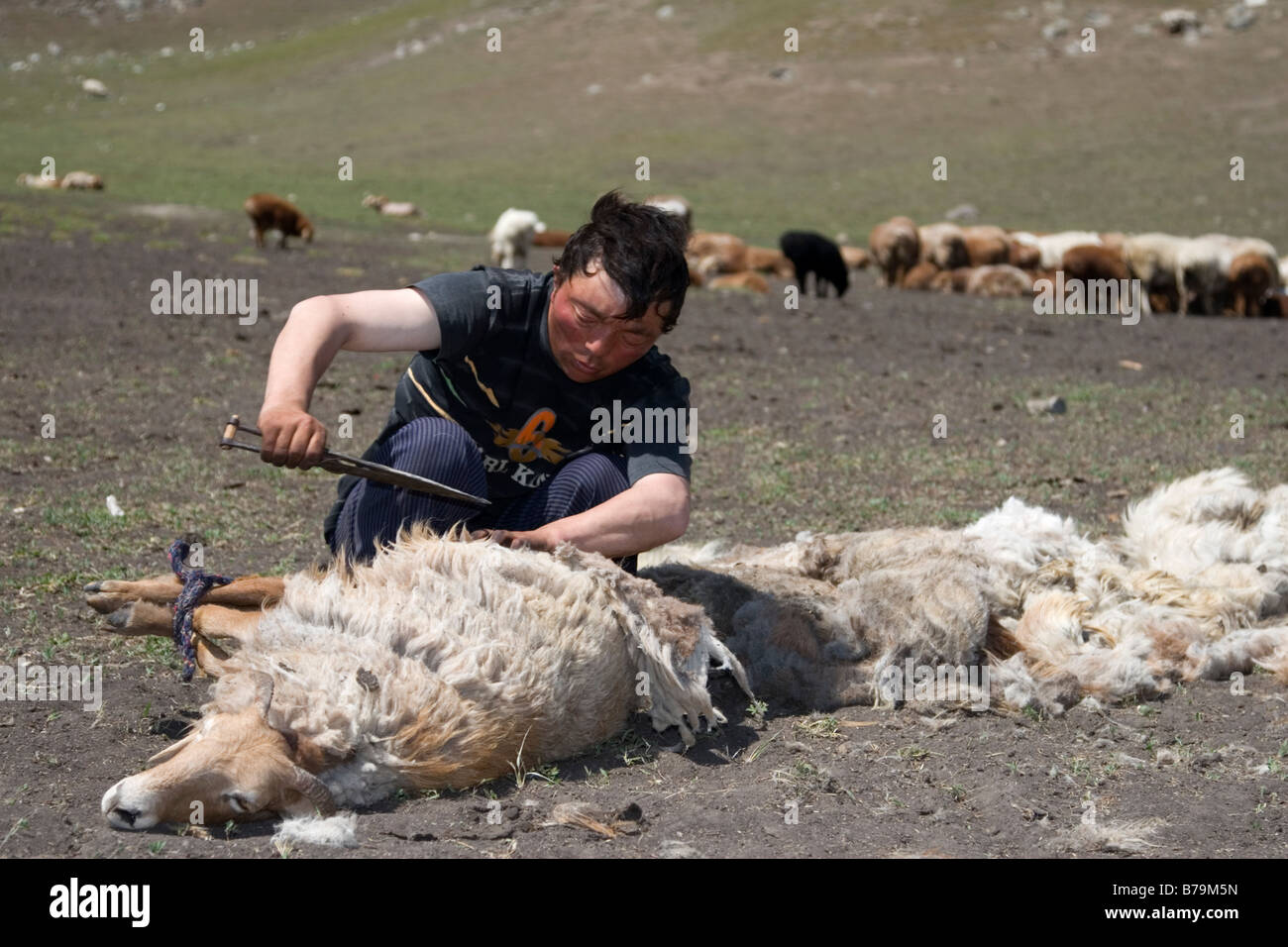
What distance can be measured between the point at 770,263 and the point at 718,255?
1.13 metres

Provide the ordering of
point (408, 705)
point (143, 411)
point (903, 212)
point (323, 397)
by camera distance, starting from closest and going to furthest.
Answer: point (408, 705) < point (143, 411) < point (323, 397) < point (903, 212)

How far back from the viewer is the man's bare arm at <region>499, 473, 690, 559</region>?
13.3 feet

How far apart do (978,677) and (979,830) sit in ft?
3.47

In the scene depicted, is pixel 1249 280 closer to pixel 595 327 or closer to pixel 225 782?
pixel 595 327

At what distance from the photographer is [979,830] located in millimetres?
3557

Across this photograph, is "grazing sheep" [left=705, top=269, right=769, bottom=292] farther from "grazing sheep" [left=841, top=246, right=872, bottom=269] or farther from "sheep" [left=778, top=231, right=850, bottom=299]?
"grazing sheep" [left=841, top=246, right=872, bottom=269]

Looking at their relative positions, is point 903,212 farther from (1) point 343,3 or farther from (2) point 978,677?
(1) point 343,3

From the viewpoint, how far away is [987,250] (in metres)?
20.2

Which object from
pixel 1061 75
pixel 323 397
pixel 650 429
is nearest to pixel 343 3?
pixel 1061 75

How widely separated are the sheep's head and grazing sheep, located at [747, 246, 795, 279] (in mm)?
16963

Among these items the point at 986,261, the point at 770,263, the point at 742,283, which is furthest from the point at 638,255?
the point at 986,261

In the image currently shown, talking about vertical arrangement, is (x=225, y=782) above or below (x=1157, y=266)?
below

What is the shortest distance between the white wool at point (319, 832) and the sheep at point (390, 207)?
24288 mm

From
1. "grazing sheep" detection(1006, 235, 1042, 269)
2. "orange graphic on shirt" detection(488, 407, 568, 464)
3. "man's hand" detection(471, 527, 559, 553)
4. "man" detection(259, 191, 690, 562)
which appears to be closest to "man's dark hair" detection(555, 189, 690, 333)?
"man" detection(259, 191, 690, 562)
